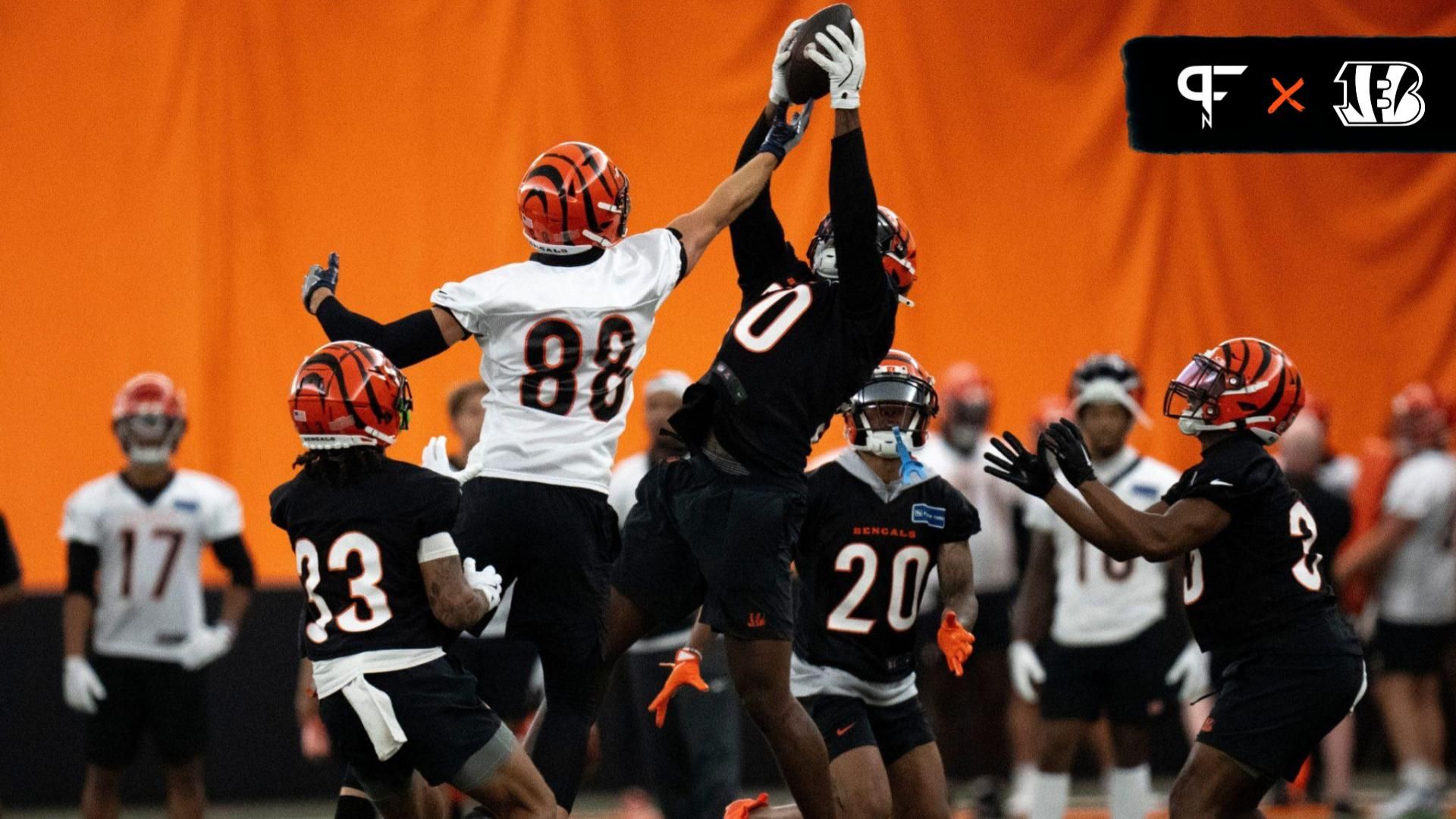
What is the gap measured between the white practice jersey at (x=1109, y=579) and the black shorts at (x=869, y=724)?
2.01 m

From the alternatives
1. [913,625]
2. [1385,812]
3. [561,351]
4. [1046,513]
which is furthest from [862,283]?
[1385,812]

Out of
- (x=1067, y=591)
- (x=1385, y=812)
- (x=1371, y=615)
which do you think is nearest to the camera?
(x=1067, y=591)

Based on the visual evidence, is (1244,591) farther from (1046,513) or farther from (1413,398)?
(1413,398)

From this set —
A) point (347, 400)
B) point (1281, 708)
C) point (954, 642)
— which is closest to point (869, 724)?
point (954, 642)

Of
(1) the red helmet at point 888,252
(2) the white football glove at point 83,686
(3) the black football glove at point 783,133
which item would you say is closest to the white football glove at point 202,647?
(2) the white football glove at point 83,686

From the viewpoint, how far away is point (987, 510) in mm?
9273

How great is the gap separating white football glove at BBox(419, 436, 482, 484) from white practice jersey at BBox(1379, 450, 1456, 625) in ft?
19.0

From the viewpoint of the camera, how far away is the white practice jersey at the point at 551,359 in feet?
15.8

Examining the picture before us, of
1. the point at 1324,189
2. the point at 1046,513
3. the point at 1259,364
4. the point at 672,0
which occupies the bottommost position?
the point at 1046,513

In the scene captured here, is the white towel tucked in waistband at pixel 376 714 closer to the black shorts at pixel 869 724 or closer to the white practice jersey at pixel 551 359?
the white practice jersey at pixel 551 359

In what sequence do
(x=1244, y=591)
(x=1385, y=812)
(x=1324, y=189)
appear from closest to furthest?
(x=1244, y=591) < (x=1385, y=812) < (x=1324, y=189)

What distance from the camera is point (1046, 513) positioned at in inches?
296

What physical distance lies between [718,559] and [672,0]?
6372 mm

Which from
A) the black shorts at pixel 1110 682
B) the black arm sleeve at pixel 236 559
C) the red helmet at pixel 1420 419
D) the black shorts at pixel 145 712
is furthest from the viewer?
the red helmet at pixel 1420 419
